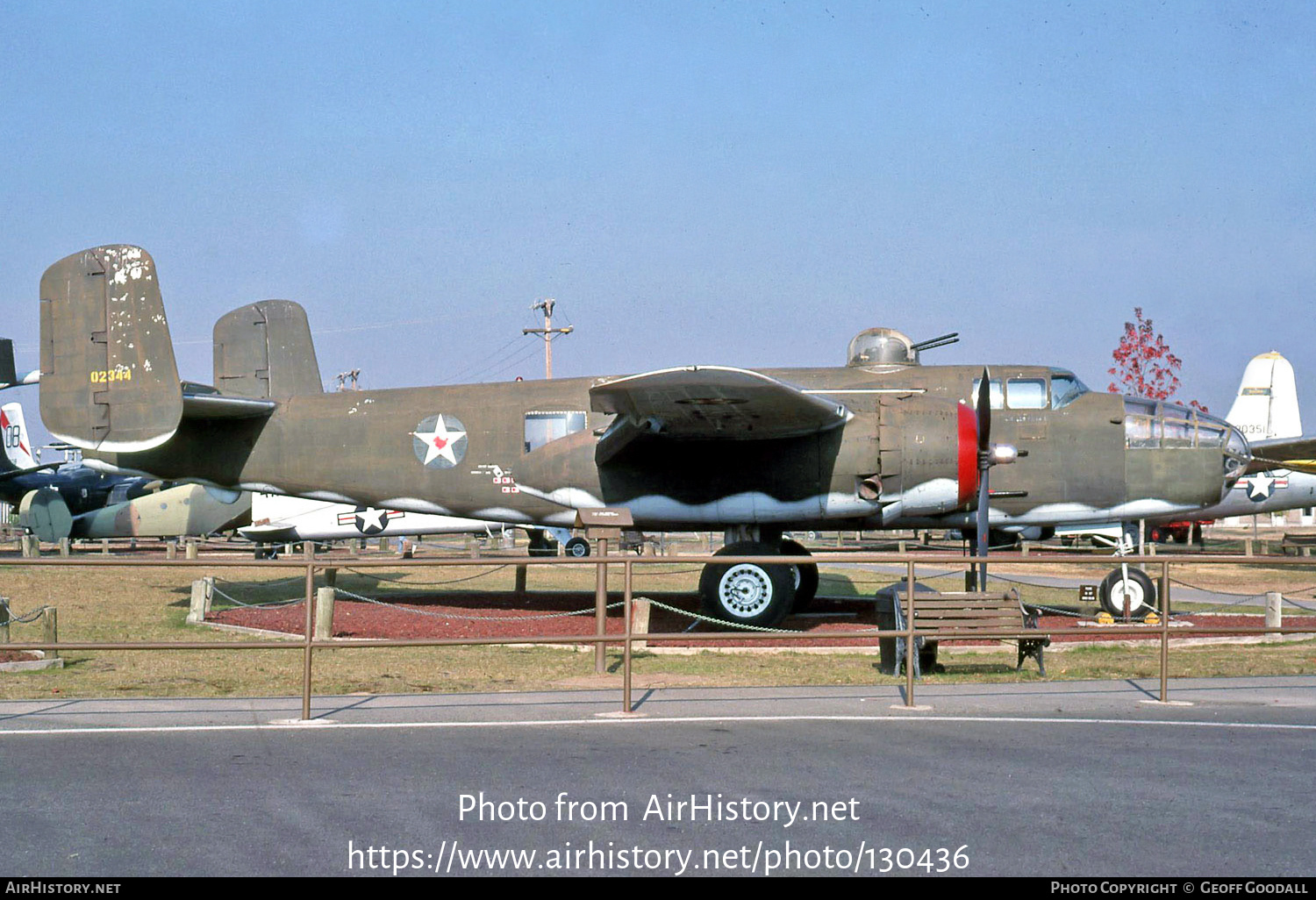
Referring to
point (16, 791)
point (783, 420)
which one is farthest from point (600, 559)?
point (783, 420)

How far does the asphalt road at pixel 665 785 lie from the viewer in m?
5.50

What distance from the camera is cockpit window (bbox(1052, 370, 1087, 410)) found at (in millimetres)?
18391

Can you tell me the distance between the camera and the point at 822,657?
15.2 metres

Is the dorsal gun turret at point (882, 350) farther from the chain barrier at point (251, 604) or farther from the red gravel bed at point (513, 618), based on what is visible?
the chain barrier at point (251, 604)

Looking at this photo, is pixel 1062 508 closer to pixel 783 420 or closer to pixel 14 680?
pixel 783 420

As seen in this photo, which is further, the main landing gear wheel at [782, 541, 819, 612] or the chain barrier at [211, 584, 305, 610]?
the main landing gear wheel at [782, 541, 819, 612]

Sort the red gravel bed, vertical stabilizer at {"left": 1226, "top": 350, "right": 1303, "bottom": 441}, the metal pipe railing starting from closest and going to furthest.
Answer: the metal pipe railing
the red gravel bed
vertical stabilizer at {"left": 1226, "top": 350, "right": 1303, "bottom": 441}

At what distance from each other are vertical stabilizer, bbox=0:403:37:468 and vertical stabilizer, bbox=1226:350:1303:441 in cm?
5513

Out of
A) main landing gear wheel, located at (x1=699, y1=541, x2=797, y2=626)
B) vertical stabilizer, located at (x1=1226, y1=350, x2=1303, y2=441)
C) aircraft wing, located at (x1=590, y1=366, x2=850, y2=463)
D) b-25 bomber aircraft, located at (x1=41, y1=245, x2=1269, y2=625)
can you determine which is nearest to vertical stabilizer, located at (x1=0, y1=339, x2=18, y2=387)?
b-25 bomber aircraft, located at (x1=41, y1=245, x2=1269, y2=625)

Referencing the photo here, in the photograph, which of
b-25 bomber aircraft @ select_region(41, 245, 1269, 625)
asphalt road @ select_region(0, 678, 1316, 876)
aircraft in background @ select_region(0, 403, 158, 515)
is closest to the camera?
asphalt road @ select_region(0, 678, 1316, 876)

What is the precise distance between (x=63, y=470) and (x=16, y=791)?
2007 inches

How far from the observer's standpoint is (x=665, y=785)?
703cm

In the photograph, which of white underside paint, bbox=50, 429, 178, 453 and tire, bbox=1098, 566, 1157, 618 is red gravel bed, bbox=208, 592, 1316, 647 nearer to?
tire, bbox=1098, 566, 1157, 618

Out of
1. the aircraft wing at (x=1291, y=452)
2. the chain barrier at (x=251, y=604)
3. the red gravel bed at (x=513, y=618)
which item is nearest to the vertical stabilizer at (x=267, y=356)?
the chain barrier at (x=251, y=604)
